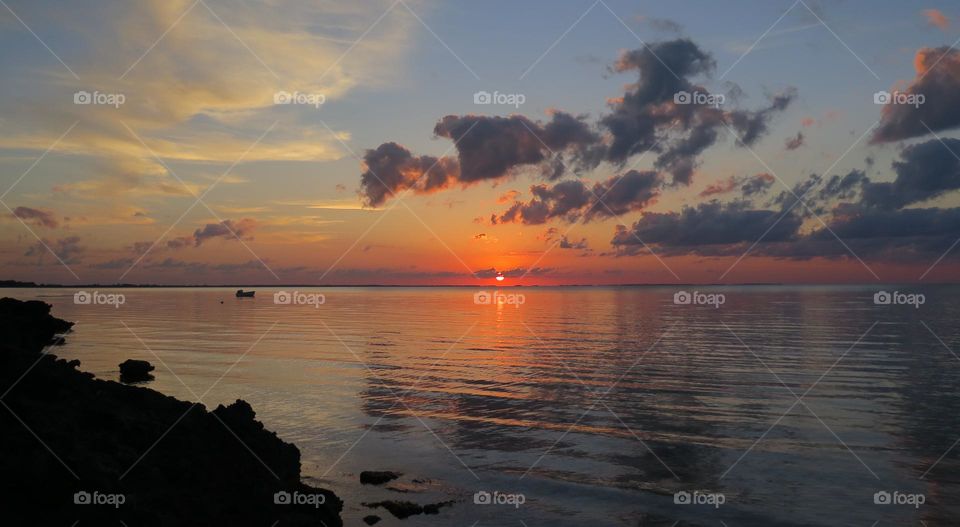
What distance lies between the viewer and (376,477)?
786 inches

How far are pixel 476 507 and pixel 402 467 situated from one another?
4503 mm

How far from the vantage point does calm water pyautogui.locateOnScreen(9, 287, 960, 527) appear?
18219 mm

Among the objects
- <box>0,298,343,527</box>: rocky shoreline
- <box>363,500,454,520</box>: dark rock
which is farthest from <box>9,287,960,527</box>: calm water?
<box>0,298,343,527</box>: rocky shoreline

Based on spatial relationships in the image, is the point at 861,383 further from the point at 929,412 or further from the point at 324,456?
the point at 324,456

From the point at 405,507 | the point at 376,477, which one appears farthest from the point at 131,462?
the point at 376,477

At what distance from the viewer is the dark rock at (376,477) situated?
64.9 ft

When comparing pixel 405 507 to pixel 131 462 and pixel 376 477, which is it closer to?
pixel 376 477

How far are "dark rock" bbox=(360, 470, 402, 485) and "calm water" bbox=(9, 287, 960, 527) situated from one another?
1.34ft

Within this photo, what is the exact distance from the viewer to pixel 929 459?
21891mm

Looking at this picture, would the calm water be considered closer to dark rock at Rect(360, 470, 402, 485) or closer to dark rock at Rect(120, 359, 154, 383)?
dark rock at Rect(360, 470, 402, 485)

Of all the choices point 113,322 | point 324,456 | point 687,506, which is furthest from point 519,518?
point 113,322

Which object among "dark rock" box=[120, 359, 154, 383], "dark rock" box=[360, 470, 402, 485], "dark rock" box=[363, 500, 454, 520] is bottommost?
"dark rock" box=[363, 500, 454, 520]

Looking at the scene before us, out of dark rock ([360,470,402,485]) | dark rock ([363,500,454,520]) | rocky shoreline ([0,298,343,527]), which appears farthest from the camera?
dark rock ([360,470,402,485])

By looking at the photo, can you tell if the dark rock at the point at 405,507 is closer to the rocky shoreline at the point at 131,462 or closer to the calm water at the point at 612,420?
the calm water at the point at 612,420
